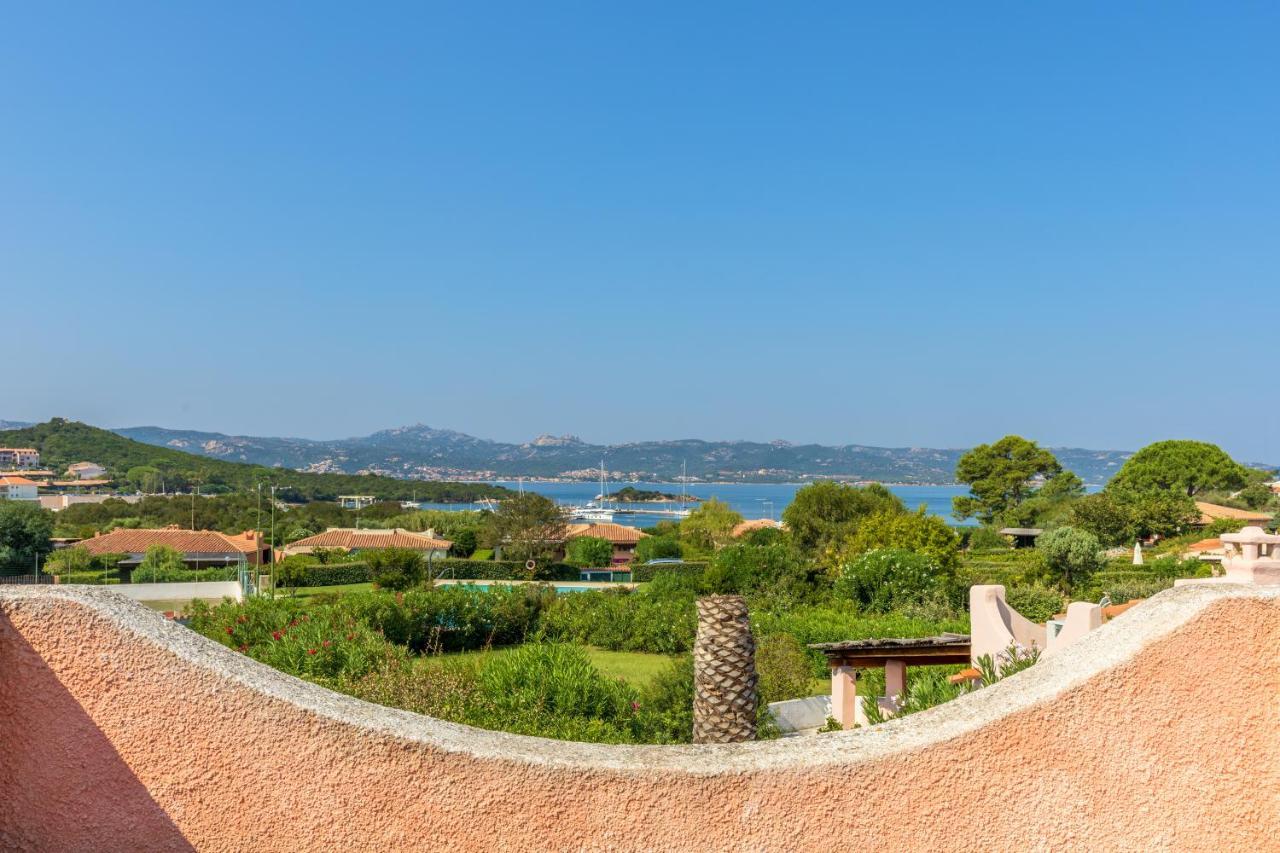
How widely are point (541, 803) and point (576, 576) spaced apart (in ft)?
155

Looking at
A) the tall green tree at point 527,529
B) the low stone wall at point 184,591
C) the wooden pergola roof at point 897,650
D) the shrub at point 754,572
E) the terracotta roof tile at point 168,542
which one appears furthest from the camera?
the tall green tree at point 527,529

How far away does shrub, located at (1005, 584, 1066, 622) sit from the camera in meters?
22.6

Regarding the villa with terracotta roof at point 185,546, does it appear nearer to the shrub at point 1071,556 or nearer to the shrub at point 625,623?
the shrub at point 625,623

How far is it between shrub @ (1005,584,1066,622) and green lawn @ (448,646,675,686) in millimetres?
9350

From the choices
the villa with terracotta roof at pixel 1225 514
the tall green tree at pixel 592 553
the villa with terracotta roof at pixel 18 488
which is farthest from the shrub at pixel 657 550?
the villa with terracotta roof at pixel 18 488

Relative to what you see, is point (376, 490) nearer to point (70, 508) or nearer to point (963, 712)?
point (70, 508)

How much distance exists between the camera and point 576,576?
161 ft

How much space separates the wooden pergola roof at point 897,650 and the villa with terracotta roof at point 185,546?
141ft

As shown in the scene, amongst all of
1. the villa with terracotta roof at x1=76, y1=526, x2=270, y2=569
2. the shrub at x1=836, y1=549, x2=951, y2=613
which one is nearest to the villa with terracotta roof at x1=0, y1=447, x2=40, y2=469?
the villa with terracotta roof at x1=76, y1=526, x2=270, y2=569

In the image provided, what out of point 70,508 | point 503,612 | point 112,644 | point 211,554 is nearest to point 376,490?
point 70,508

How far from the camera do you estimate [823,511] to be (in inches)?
1614

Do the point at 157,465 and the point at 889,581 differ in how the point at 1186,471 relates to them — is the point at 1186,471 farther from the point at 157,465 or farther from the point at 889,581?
the point at 157,465

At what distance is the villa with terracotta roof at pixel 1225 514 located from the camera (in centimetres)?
5016

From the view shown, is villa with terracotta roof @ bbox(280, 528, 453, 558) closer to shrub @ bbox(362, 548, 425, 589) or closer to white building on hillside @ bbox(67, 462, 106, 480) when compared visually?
shrub @ bbox(362, 548, 425, 589)
